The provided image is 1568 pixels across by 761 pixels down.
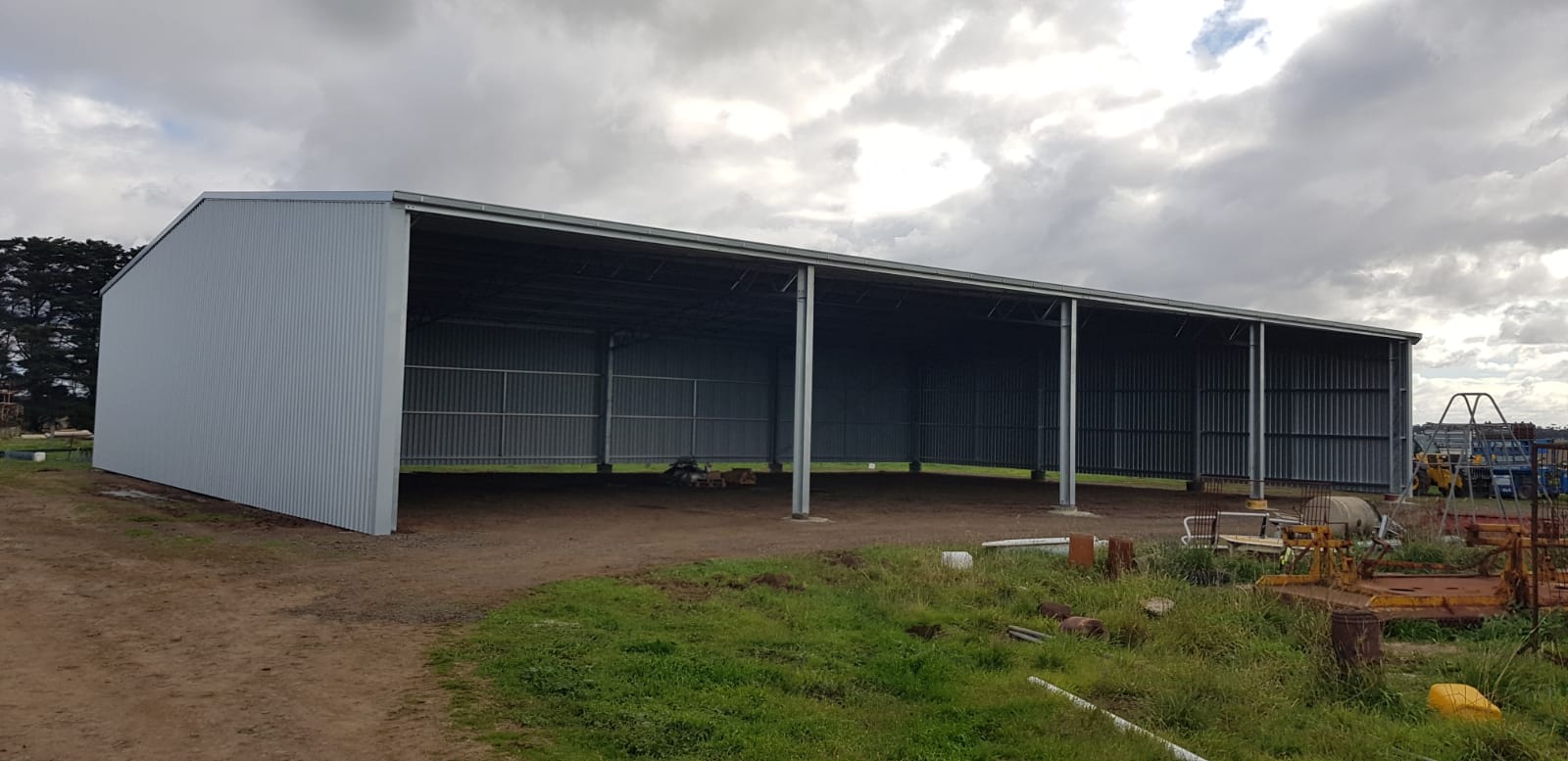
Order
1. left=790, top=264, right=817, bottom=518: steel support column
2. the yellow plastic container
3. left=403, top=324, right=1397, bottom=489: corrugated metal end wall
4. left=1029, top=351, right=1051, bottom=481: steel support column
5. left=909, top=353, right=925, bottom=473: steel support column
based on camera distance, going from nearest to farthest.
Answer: the yellow plastic container → left=790, top=264, right=817, bottom=518: steel support column → left=403, top=324, right=1397, bottom=489: corrugated metal end wall → left=1029, top=351, right=1051, bottom=481: steel support column → left=909, top=353, right=925, bottom=473: steel support column

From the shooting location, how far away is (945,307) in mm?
32469

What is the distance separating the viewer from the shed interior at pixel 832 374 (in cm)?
2867

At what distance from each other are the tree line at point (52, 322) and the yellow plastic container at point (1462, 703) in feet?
197

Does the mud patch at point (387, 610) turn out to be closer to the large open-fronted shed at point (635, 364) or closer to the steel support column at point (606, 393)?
the large open-fronted shed at point (635, 364)

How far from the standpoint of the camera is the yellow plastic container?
693 centimetres

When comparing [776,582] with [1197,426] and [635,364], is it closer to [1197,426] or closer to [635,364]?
[635,364]

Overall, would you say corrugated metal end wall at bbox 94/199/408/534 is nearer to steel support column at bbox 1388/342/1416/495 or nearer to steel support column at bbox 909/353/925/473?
steel support column at bbox 1388/342/1416/495

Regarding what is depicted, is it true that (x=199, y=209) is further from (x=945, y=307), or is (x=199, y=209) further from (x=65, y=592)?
(x=945, y=307)

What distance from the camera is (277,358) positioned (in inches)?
773

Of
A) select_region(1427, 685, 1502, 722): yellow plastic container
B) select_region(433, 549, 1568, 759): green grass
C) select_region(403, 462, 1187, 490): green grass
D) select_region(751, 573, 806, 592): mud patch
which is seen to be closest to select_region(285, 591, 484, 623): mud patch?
select_region(433, 549, 1568, 759): green grass

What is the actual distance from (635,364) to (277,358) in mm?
18162

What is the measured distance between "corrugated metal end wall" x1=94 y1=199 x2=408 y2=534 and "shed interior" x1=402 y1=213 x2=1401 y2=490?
14.4 ft

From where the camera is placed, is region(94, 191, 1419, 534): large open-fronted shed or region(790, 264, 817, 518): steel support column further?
region(790, 264, 817, 518): steel support column

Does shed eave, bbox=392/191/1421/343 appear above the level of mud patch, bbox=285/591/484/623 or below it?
above
